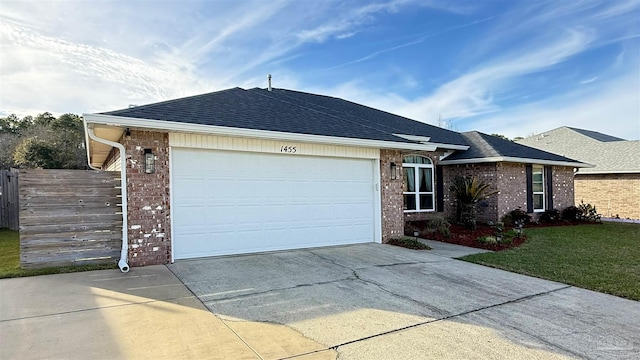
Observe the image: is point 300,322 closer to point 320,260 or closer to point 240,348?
point 240,348

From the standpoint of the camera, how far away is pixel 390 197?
33.0ft

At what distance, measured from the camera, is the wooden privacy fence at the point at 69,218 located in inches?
248

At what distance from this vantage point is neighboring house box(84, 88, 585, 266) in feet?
22.1

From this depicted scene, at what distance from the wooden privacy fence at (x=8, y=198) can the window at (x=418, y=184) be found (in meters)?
14.2

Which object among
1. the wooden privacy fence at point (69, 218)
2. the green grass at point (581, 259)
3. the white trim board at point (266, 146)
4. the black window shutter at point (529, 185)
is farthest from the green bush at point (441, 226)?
the wooden privacy fence at point (69, 218)

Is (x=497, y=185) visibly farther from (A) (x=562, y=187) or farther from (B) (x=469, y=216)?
(A) (x=562, y=187)

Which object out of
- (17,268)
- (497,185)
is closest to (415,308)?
(17,268)

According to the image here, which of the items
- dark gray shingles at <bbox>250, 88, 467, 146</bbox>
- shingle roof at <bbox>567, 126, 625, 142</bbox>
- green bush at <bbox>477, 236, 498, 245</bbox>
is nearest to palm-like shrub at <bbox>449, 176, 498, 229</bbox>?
green bush at <bbox>477, 236, 498, 245</bbox>

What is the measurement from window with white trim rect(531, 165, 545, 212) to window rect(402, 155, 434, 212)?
16.1 ft

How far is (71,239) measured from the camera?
21.4 feet

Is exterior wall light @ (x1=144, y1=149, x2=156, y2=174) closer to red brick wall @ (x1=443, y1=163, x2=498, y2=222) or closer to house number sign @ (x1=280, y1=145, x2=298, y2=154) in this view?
house number sign @ (x1=280, y1=145, x2=298, y2=154)

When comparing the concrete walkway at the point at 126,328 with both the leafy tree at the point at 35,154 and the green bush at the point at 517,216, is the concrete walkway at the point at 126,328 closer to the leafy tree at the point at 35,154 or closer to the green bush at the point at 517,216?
the green bush at the point at 517,216

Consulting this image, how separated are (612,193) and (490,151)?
36.4 feet

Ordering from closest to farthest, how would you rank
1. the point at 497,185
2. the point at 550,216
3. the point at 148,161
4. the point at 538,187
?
1. the point at 148,161
2. the point at 497,185
3. the point at 550,216
4. the point at 538,187
